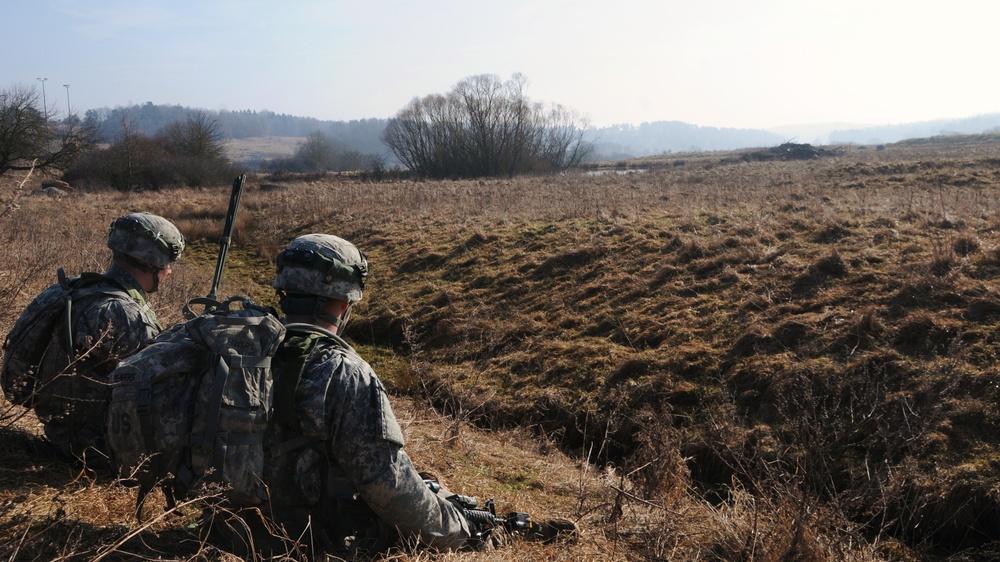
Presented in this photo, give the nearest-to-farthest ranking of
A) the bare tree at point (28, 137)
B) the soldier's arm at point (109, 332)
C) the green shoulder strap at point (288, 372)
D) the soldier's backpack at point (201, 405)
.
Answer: the soldier's backpack at point (201, 405) → the green shoulder strap at point (288, 372) → the soldier's arm at point (109, 332) → the bare tree at point (28, 137)

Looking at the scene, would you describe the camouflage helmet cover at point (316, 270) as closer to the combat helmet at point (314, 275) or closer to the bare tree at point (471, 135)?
the combat helmet at point (314, 275)

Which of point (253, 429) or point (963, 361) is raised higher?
point (253, 429)

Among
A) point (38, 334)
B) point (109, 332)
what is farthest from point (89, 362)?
point (38, 334)

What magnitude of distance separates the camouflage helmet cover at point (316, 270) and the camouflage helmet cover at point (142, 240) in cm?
142

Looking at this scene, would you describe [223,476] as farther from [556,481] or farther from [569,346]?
[569,346]

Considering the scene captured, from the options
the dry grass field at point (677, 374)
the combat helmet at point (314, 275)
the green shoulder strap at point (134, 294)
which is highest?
the combat helmet at point (314, 275)

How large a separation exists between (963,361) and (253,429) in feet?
22.4

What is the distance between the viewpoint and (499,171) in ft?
170

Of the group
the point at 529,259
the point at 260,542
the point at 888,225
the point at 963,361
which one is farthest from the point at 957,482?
the point at 529,259

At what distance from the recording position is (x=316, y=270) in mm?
2957

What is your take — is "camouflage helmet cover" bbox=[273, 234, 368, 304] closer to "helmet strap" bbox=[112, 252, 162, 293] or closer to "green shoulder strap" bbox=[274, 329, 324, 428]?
"green shoulder strap" bbox=[274, 329, 324, 428]

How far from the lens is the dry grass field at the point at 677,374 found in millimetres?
3729

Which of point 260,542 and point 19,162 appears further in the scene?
point 19,162

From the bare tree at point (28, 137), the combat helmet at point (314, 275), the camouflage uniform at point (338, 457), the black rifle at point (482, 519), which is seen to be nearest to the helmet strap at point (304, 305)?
the combat helmet at point (314, 275)
